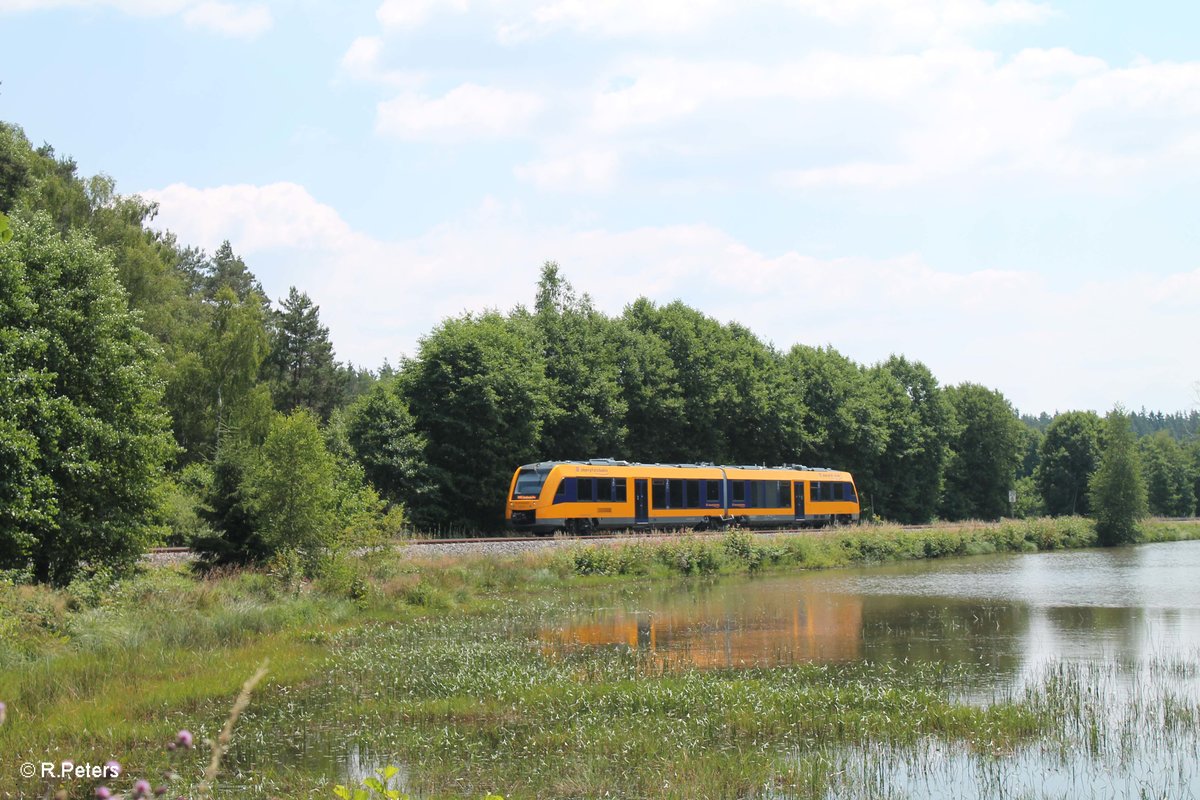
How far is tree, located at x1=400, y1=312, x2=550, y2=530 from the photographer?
45.4 m

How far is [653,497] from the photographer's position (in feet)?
132

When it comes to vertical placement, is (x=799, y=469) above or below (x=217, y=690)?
above

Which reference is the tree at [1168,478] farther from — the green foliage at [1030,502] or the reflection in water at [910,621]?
the reflection in water at [910,621]

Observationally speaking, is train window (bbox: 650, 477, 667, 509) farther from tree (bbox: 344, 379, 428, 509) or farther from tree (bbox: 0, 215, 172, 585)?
tree (bbox: 0, 215, 172, 585)

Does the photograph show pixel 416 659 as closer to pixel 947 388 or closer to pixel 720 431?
pixel 720 431

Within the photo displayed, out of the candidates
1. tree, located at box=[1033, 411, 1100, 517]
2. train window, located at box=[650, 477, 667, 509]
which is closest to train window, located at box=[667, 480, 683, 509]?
train window, located at box=[650, 477, 667, 509]

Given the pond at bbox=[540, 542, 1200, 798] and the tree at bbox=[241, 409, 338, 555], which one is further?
the tree at bbox=[241, 409, 338, 555]

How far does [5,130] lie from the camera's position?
124ft

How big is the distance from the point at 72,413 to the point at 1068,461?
306ft

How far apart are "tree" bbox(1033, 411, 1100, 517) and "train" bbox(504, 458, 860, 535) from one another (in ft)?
191

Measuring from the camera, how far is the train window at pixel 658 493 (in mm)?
40188

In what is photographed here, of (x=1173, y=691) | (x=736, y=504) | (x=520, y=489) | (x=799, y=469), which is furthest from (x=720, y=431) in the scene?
(x=1173, y=691)

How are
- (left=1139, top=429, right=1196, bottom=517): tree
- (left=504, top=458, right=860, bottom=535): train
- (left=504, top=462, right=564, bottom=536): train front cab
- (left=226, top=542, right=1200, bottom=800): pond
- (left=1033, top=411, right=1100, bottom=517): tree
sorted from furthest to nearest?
(left=1139, top=429, right=1196, bottom=517): tree, (left=1033, top=411, right=1100, bottom=517): tree, (left=504, top=458, right=860, bottom=535): train, (left=504, top=462, right=564, bottom=536): train front cab, (left=226, top=542, right=1200, bottom=800): pond

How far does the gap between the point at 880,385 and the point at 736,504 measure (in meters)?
34.8
